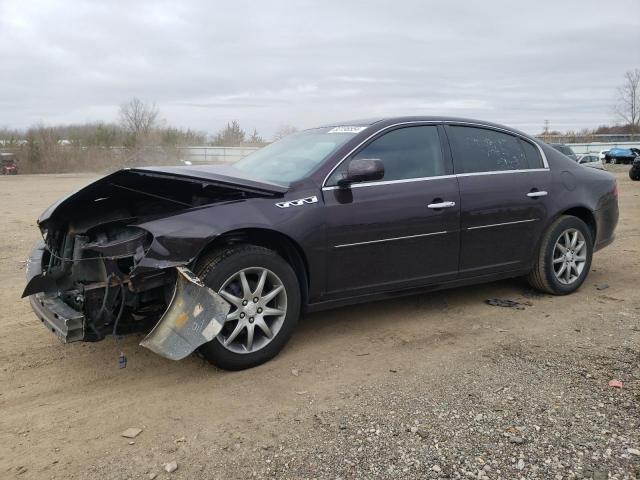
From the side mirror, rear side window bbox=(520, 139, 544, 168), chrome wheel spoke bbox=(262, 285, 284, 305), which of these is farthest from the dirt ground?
rear side window bbox=(520, 139, 544, 168)

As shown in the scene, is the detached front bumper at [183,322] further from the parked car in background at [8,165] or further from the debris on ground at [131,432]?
the parked car in background at [8,165]

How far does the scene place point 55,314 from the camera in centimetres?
342

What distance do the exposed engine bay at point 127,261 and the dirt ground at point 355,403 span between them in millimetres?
417

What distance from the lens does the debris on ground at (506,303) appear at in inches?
199

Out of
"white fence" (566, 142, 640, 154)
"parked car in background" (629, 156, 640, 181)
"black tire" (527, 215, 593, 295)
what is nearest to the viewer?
"black tire" (527, 215, 593, 295)

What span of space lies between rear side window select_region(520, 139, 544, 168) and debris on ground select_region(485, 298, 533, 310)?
131cm

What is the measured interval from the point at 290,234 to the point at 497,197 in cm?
205

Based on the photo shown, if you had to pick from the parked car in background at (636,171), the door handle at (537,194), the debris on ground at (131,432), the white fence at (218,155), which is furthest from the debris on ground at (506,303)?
the parked car in background at (636,171)

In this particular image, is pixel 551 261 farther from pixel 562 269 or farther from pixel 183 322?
pixel 183 322

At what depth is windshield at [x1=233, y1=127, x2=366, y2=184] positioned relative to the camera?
4.18 meters

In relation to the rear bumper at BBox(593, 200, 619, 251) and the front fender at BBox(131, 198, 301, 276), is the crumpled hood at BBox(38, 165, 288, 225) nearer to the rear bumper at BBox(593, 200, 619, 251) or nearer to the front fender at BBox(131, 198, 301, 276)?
the front fender at BBox(131, 198, 301, 276)

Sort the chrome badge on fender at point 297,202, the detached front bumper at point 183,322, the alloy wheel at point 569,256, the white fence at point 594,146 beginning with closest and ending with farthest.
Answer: the detached front bumper at point 183,322, the chrome badge on fender at point 297,202, the alloy wheel at point 569,256, the white fence at point 594,146

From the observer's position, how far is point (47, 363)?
3.86 m

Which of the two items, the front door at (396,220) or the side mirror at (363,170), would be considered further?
the front door at (396,220)
